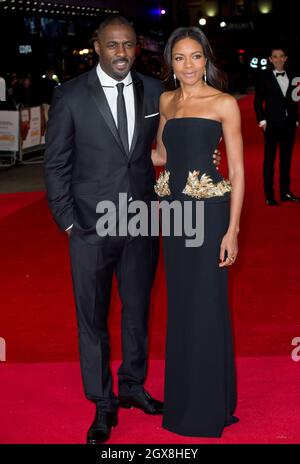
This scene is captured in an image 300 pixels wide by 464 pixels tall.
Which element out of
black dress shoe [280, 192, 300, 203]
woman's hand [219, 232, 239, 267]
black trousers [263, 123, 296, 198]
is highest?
woman's hand [219, 232, 239, 267]

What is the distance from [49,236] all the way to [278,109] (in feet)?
10.3

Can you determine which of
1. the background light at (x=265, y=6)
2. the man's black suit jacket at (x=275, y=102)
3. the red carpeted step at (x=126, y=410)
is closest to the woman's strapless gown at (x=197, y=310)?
the red carpeted step at (x=126, y=410)

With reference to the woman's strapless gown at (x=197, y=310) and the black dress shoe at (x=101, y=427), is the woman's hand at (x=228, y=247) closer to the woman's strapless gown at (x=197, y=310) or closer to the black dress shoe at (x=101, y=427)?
the woman's strapless gown at (x=197, y=310)

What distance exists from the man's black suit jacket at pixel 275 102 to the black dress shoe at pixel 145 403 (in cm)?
629

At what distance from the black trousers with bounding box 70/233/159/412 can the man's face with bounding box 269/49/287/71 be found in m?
6.26

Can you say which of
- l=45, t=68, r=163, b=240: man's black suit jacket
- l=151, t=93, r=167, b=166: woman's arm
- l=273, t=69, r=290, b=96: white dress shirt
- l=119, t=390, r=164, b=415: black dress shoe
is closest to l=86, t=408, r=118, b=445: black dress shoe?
l=119, t=390, r=164, b=415: black dress shoe

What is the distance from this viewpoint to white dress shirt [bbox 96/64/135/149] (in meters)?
3.87

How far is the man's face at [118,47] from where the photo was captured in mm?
3740

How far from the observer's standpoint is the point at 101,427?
3.92 m

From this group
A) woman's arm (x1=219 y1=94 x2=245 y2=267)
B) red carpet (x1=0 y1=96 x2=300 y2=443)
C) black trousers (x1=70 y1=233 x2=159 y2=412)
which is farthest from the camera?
red carpet (x1=0 y1=96 x2=300 y2=443)

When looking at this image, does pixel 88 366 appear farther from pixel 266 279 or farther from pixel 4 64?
pixel 4 64

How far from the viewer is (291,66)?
10.3 meters

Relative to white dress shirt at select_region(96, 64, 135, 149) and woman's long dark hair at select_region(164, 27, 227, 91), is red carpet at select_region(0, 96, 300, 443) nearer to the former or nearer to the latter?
white dress shirt at select_region(96, 64, 135, 149)
